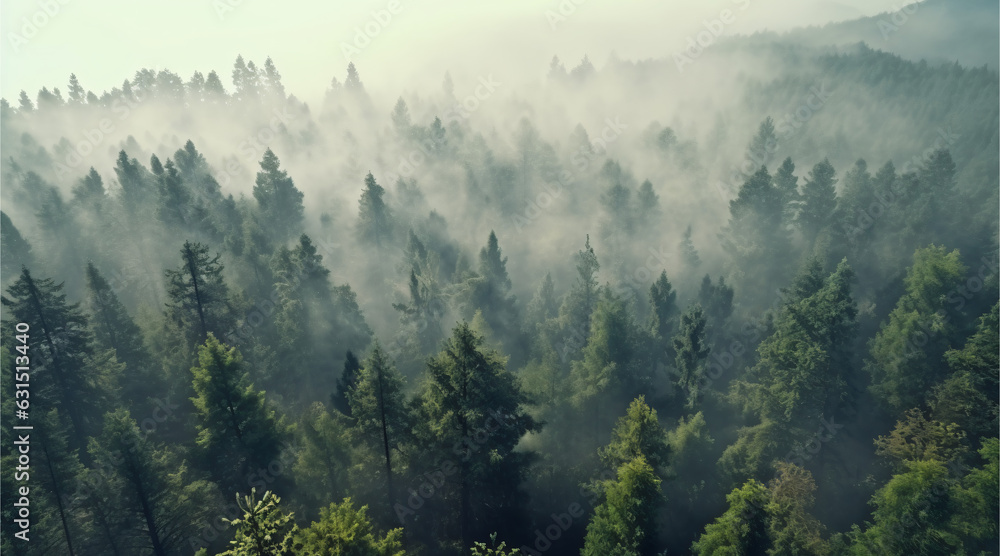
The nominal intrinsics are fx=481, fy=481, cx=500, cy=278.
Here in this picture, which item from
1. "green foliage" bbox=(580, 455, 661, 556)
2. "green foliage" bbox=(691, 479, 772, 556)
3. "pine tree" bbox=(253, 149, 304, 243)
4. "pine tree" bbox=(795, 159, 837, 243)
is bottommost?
"green foliage" bbox=(691, 479, 772, 556)

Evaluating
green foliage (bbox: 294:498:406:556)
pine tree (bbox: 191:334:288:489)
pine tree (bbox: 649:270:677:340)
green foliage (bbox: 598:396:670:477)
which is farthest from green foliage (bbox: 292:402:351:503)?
pine tree (bbox: 649:270:677:340)

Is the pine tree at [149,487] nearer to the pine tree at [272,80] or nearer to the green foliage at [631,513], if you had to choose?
the green foliage at [631,513]

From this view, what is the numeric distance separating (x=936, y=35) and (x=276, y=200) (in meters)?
247

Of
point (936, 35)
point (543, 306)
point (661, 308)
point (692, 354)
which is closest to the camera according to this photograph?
point (692, 354)

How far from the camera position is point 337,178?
327ft

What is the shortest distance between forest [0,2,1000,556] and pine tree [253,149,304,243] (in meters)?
0.49

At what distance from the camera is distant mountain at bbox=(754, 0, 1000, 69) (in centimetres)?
17362

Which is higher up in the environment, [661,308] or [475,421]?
[661,308]

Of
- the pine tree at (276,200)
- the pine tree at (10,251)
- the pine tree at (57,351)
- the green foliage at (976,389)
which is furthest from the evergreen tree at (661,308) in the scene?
the pine tree at (10,251)

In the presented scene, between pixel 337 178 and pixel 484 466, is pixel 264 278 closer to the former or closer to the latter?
pixel 484 466

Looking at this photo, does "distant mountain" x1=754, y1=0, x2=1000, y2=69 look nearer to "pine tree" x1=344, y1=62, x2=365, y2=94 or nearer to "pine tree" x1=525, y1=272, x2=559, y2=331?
"pine tree" x1=344, y1=62, x2=365, y2=94

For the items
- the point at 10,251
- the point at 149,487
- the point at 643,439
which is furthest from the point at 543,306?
the point at 10,251

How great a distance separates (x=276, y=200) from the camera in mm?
70438

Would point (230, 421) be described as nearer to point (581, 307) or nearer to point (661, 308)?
point (581, 307)
